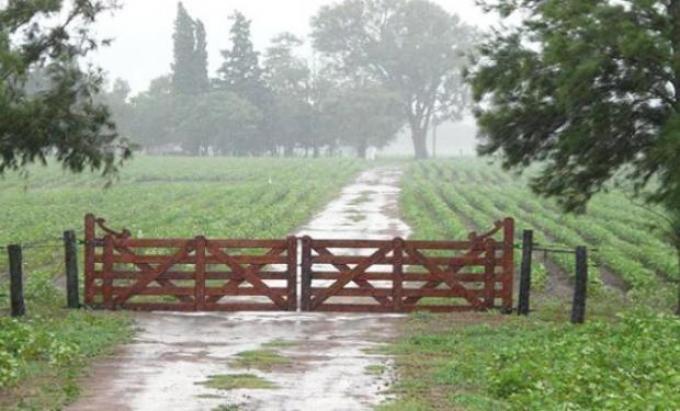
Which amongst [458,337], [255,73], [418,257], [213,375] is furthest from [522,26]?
[255,73]

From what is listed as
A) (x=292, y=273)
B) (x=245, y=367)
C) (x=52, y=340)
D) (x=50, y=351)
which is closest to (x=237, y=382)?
(x=245, y=367)

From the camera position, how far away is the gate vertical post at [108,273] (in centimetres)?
1994

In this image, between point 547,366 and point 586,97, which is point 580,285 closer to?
point 586,97

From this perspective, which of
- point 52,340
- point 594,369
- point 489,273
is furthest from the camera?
point 489,273

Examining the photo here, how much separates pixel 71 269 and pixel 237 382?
755 cm

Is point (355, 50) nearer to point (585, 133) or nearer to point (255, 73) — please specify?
point (255, 73)

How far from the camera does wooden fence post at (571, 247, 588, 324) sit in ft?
61.9

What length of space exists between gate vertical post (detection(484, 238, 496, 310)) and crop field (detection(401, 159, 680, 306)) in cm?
312

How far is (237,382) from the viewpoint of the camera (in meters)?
13.2

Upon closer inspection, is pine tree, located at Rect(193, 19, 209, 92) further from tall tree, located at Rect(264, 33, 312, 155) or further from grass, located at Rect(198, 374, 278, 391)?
grass, located at Rect(198, 374, 278, 391)

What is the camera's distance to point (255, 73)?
5098 inches

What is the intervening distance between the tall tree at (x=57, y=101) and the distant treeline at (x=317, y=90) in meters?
95.8

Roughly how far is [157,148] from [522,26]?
12437 cm

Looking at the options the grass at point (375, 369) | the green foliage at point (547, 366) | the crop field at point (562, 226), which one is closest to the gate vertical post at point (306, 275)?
the green foliage at point (547, 366)
